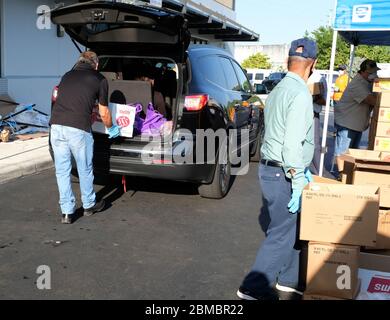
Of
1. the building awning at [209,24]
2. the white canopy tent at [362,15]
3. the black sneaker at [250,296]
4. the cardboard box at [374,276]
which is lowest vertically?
the black sneaker at [250,296]

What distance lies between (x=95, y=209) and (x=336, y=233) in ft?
9.49

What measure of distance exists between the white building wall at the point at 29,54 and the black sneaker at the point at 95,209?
20.9 ft

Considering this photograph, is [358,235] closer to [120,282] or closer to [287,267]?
[287,267]

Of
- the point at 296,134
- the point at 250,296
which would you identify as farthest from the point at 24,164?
the point at 296,134

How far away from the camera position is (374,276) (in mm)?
3408

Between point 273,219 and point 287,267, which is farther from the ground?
point 273,219

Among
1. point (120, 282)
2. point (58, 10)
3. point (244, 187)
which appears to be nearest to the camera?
point (120, 282)

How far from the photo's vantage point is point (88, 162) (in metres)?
4.97

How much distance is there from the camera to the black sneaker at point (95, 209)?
16.7ft

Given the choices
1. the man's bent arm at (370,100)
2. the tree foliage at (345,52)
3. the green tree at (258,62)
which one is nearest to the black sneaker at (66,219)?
the man's bent arm at (370,100)

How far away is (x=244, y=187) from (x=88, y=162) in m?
2.56

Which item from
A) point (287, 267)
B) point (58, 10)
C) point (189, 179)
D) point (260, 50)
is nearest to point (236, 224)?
point (189, 179)

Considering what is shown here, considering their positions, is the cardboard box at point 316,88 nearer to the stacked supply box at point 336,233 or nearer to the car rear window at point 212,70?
the car rear window at point 212,70
